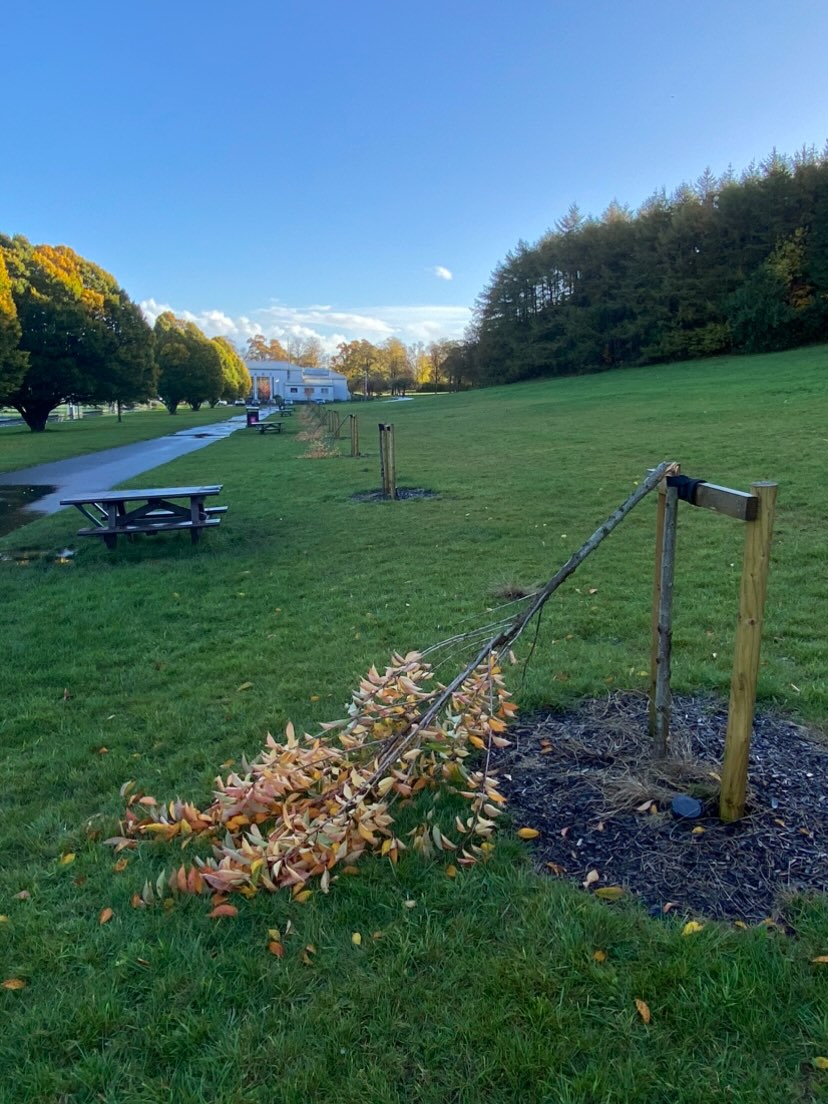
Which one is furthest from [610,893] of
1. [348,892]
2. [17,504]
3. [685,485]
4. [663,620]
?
[17,504]

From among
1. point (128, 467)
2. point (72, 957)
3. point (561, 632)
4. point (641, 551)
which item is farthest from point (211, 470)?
point (72, 957)

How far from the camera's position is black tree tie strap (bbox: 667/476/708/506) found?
2616mm

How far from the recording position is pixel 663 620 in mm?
2857

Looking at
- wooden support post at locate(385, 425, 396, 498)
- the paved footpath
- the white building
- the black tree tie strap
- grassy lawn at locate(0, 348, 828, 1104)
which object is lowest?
grassy lawn at locate(0, 348, 828, 1104)

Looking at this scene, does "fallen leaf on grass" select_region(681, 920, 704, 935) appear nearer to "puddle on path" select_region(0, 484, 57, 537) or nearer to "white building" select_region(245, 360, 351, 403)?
A: "puddle on path" select_region(0, 484, 57, 537)

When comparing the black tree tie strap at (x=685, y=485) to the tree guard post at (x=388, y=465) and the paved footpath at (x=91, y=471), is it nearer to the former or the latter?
the tree guard post at (x=388, y=465)

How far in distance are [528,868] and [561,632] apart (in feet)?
8.07

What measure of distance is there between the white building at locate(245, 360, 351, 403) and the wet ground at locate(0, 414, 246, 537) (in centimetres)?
7181

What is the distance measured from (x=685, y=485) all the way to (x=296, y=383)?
99214 millimetres

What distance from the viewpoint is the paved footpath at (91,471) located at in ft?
42.0

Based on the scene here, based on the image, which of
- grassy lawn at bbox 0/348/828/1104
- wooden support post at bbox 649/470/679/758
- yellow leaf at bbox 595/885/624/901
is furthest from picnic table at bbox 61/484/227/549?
yellow leaf at bbox 595/885/624/901

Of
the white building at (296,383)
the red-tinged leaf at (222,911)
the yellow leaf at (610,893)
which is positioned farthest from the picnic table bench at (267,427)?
the white building at (296,383)

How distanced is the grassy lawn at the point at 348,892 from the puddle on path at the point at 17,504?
1529 millimetres

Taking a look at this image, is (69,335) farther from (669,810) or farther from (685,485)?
(669,810)
